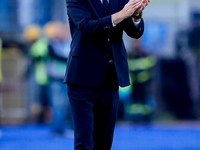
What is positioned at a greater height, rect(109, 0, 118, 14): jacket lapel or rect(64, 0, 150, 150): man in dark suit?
rect(109, 0, 118, 14): jacket lapel

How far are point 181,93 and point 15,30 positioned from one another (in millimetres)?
4670

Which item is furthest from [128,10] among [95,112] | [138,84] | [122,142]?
[138,84]

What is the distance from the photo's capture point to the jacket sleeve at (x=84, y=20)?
11.9 ft

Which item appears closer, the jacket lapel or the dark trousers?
the dark trousers

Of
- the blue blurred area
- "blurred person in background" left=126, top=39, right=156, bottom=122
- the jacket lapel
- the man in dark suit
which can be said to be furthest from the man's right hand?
"blurred person in background" left=126, top=39, right=156, bottom=122

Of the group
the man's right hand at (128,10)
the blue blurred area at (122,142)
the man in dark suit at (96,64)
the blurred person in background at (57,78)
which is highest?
the man's right hand at (128,10)

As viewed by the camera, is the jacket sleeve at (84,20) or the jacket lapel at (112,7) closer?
the jacket sleeve at (84,20)

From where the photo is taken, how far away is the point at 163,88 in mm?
13617

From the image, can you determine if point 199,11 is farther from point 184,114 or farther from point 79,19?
point 79,19

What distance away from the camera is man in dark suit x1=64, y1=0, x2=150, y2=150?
3672mm

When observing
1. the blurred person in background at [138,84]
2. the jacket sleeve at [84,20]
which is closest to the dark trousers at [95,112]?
the jacket sleeve at [84,20]

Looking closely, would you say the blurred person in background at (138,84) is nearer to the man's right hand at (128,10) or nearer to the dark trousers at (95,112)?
the dark trousers at (95,112)

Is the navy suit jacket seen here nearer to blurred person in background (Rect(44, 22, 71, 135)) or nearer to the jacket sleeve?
the jacket sleeve

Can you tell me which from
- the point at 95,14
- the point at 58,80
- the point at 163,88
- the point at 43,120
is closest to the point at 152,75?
the point at 163,88
